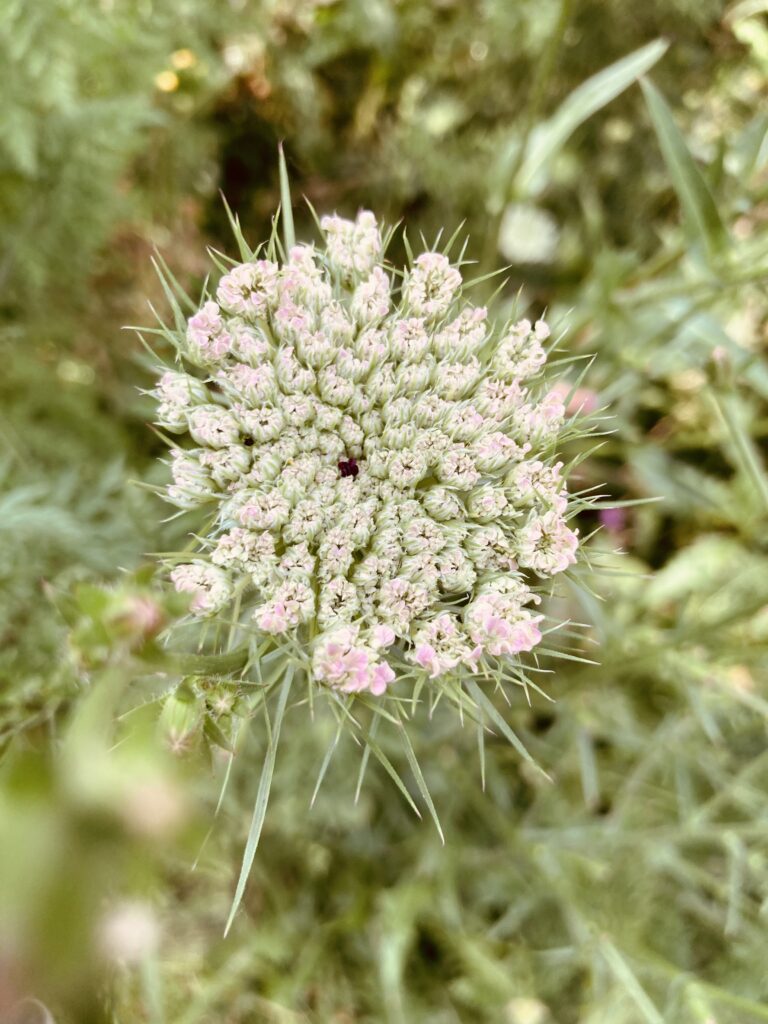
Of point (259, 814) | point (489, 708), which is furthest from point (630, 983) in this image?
point (259, 814)

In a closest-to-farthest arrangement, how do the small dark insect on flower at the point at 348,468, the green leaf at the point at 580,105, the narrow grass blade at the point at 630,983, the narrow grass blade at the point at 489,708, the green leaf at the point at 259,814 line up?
1. the green leaf at the point at 259,814
2. the narrow grass blade at the point at 489,708
3. the small dark insect on flower at the point at 348,468
4. the narrow grass blade at the point at 630,983
5. the green leaf at the point at 580,105

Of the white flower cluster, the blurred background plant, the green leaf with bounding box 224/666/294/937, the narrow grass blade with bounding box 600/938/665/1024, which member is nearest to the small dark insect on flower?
the white flower cluster

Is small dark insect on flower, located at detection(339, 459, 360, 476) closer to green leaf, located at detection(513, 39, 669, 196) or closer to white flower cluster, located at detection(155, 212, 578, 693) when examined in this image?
white flower cluster, located at detection(155, 212, 578, 693)

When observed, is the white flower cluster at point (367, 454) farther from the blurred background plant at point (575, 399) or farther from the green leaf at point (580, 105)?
the green leaf at point (580, 105)

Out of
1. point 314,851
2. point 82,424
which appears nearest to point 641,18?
point 82,424

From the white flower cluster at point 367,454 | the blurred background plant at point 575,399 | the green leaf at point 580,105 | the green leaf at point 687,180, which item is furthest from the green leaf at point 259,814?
the green leaf at point 580,105

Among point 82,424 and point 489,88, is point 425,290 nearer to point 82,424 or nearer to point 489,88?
point 82,424

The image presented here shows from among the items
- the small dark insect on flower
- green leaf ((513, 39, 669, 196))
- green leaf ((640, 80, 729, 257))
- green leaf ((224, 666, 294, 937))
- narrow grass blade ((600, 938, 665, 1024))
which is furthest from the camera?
green leaf ((513, 39, 669, 196))

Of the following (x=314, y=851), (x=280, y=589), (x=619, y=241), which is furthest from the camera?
(x=619, y=241)
